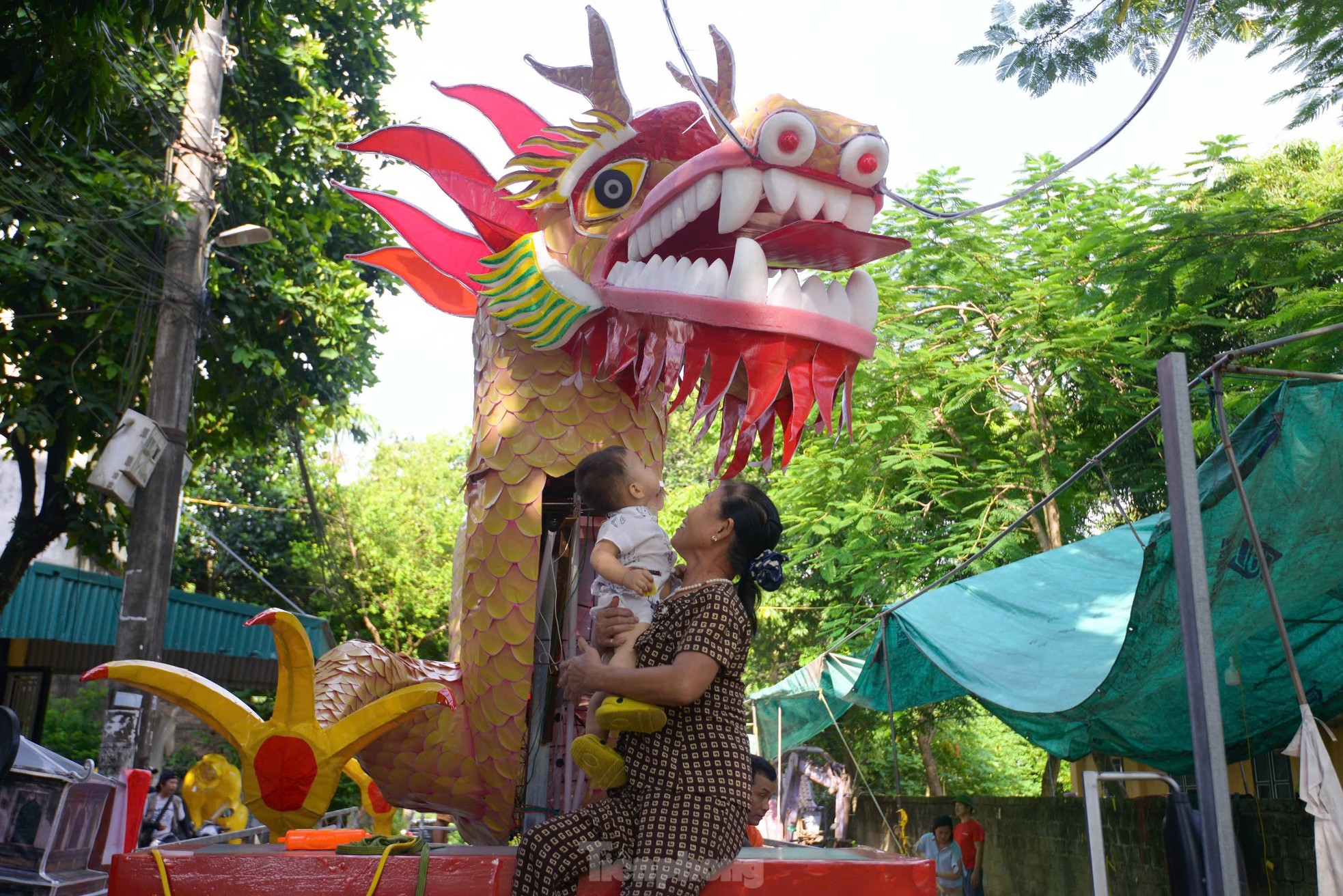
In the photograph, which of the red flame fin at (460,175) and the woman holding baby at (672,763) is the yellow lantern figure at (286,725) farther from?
the red flame fin at (460,175)

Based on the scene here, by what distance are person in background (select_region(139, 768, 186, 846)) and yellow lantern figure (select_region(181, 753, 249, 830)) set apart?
1.71 m

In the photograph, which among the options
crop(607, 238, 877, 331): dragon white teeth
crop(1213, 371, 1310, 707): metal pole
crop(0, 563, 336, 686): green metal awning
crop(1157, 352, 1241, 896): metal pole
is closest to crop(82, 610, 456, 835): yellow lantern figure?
crop(607, 238, 877, 331): dragon white teeth

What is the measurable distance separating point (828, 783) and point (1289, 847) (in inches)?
524

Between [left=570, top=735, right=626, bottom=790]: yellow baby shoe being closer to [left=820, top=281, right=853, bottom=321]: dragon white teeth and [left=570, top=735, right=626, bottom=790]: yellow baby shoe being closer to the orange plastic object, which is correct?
the orange plastic object

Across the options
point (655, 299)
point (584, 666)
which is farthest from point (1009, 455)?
point (584, 666)

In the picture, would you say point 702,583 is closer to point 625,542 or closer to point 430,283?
point 625,542

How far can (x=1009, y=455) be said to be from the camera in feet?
32.5

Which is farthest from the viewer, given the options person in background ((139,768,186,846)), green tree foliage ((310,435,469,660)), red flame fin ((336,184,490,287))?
green tree foliage ((310,435,469,660))

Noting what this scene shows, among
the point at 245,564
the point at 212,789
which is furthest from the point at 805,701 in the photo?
the point at 212,789

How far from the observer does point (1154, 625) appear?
15.1ft

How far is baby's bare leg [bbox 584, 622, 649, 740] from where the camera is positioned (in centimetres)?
221

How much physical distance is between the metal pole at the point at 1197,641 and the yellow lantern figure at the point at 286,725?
1.99m

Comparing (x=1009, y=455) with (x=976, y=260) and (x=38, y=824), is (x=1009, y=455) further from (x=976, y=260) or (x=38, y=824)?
(x=38, y=824)

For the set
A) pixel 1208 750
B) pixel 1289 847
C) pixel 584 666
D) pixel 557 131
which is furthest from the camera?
pixel 1289 847
